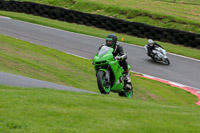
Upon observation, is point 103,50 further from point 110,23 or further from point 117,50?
point 110,23

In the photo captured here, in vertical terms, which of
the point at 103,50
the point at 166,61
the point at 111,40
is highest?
the point at 111,40

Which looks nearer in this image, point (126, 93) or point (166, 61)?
point (126, 93)

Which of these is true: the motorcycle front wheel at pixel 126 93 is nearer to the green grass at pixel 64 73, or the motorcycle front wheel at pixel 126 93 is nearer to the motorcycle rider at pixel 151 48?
the green grass at pixel 64 73

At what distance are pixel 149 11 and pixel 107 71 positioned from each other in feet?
71.2

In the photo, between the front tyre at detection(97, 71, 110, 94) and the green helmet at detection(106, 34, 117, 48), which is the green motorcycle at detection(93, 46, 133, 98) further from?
the green helmet at detection(106, 34, 117, 48)

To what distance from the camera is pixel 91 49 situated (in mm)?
20344

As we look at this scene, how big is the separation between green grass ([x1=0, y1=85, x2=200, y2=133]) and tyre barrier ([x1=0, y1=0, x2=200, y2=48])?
16.0m

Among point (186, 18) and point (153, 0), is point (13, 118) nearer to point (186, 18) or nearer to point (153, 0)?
point (186, 18)

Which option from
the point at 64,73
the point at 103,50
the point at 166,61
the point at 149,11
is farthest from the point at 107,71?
the point at 149,11

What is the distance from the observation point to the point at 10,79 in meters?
8.51

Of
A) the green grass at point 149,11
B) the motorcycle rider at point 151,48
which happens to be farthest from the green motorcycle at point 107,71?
the green grass at point 149,11

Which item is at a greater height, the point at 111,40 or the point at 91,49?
→ the point at 111,40

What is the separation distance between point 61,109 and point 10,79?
11.0ft

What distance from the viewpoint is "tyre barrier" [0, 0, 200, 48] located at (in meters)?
22.2
